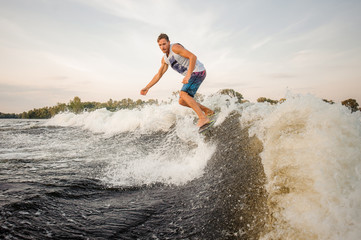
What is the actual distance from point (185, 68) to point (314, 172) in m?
3.50

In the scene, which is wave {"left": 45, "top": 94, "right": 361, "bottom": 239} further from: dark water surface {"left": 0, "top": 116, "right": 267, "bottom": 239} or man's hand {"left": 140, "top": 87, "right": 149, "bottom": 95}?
man's hand {"left": 140, "top": 87, "right": 149, "bottom": 95}

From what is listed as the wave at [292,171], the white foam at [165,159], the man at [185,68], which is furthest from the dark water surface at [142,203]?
the man at [185,68]

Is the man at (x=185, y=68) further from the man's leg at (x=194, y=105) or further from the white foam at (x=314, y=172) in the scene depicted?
the white foam at (x=314, y=172)

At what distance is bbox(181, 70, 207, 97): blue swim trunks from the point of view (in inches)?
189

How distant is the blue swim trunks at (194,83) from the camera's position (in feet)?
15.8

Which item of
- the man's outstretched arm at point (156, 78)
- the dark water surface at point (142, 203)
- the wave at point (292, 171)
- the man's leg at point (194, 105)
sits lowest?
the dark water surface at point (142, 203)

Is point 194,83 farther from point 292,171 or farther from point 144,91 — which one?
point 292,171

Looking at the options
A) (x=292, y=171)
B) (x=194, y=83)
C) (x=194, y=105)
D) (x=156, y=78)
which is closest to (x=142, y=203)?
(x=292, y=171)

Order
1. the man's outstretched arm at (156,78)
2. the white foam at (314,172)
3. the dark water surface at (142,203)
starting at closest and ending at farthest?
the white foam at (314,172)
the dark water surface at (142,203)
the man's outstretched arm at (156,78)

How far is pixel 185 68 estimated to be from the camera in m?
4.71

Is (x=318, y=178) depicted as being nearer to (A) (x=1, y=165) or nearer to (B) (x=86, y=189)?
(B) (x=86, y=189)

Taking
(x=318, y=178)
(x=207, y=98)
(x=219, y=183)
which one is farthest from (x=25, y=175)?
(x=207, y=98)

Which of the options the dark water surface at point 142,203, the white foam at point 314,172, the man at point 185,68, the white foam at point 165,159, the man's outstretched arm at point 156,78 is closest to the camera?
the white foam at point 314,172

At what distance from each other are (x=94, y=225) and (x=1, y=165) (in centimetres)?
429
